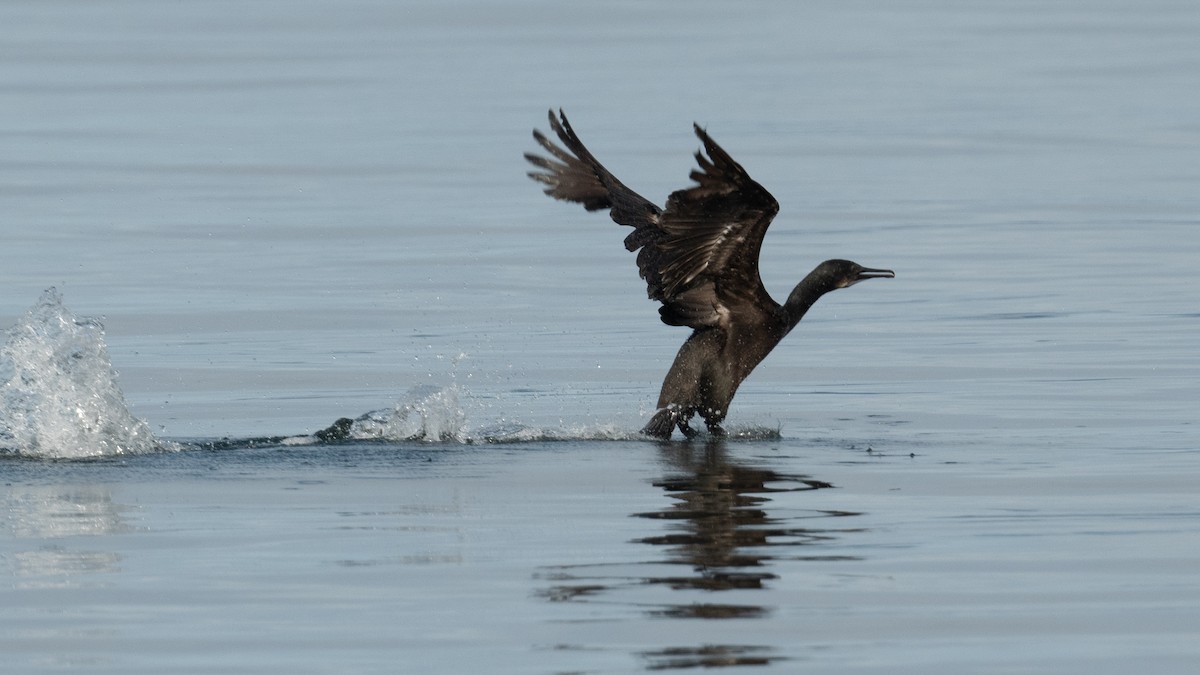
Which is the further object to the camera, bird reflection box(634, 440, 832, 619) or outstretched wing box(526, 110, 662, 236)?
outstretched wing box(526, 110, 662, 236)

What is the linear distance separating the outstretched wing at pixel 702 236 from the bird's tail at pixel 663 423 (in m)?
0.41

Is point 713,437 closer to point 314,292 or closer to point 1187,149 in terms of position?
point 314,292

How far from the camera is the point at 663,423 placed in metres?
11.7

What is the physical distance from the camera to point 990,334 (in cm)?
1556

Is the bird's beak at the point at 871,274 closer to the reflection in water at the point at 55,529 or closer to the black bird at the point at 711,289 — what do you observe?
the black bird at the point at 711,289

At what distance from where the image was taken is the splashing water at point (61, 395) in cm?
1061

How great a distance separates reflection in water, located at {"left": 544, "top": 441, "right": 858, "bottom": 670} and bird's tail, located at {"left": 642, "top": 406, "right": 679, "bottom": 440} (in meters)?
1.17

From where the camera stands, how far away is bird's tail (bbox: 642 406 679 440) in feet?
38.4

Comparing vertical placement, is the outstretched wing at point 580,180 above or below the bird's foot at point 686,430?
above

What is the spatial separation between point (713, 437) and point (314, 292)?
247 inches

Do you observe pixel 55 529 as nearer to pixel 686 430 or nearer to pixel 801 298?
pixel 686 430

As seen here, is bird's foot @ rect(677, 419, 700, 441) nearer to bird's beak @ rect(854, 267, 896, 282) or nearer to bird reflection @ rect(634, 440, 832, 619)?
bird reflection @ rect(634, 440, 832, 619)

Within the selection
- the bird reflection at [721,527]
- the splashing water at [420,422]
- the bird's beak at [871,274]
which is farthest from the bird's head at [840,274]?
the splashing water at [420,422]

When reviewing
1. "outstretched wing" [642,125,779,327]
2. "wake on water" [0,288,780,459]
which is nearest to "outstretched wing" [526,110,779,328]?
"outstretched wing" [642,125,779,327]
